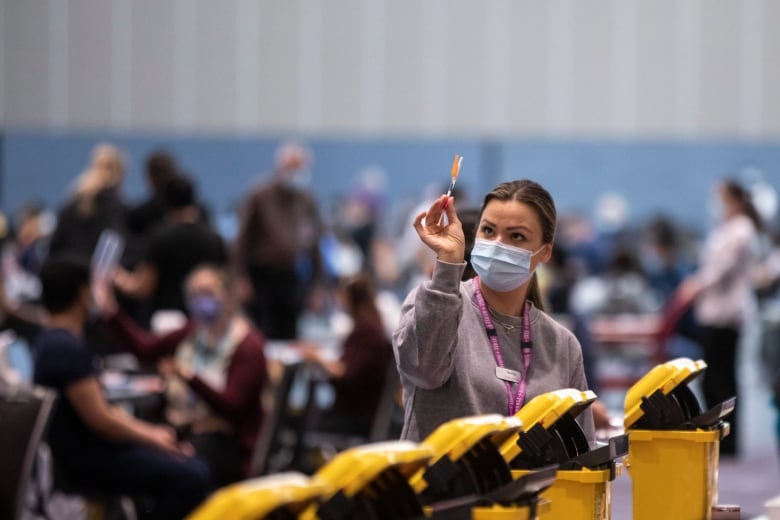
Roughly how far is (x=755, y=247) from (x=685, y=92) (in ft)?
21.2

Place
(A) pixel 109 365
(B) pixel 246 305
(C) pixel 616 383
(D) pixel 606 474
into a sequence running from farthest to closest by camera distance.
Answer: (C) pixel 616 383 < (B) pixel 246 305 < (A) pixel 109 365 < (D) pixel 606 474

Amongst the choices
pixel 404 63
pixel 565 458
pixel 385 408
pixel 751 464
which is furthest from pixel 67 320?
pixel 404 63

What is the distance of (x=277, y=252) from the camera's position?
7625 millimetres

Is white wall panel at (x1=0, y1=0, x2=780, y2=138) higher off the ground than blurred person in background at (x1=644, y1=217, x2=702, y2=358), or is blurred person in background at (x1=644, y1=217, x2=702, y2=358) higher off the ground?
white wall panel at (x1=0, y1=0, x2=780, y2=138)

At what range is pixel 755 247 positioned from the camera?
24.5 ft

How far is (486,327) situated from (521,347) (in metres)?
0.09

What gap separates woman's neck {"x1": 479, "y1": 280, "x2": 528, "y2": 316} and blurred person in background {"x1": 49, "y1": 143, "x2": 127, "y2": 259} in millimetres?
4813

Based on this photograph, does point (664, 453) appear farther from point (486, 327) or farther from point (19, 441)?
point (19, 441)

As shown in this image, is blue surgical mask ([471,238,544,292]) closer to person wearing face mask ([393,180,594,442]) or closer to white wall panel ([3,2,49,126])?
person wearing face mask ([393,180,594,442])

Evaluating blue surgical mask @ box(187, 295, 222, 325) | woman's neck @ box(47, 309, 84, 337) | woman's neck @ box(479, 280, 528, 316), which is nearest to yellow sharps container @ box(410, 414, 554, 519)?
woman's neck @ box(479, 280, 528, 316)

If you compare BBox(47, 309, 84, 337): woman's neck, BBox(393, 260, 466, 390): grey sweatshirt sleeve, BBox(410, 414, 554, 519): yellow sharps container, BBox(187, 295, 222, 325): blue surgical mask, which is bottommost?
BBox(187, 295, 222, 325): blue surgical mask

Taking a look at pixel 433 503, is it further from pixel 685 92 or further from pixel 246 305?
pixel 685 92

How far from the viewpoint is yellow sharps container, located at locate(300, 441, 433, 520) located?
6.13 ft

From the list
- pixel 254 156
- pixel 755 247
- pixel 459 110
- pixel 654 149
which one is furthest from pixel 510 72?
pixel 755 247
